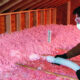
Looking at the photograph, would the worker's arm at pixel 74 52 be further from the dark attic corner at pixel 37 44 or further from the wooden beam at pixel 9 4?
the wooden beam at pixel 9 4

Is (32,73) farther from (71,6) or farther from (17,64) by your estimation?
(71,6)

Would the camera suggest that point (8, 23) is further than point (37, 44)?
Yes

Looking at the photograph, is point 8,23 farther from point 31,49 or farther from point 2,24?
point 31,49

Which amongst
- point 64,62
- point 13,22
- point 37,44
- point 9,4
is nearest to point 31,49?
point 37,44

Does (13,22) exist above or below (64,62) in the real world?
above

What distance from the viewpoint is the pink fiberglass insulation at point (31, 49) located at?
1.84 metres

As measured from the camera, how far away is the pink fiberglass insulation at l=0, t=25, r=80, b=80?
1.84m

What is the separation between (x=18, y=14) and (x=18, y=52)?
4.59 feet

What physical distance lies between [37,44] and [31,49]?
29 centimetres

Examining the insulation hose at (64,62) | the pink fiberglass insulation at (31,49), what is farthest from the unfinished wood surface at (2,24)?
the insulation hose at (64,62)

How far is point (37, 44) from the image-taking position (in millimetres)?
2957

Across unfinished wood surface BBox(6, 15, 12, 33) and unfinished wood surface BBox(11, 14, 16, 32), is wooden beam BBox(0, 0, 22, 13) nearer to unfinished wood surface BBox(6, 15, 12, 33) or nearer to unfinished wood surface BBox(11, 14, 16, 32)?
unfinished wood surface BBox(6, 15, 12, 33)

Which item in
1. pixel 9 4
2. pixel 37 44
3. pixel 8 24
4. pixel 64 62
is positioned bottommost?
pixel 64 62

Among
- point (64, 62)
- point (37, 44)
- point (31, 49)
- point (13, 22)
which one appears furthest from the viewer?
point (13, 22)
